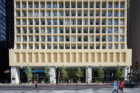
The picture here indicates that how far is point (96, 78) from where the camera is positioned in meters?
41.3

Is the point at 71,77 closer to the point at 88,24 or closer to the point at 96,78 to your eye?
the point at 96,78

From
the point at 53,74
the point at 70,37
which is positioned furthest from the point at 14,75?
the point at 70,37

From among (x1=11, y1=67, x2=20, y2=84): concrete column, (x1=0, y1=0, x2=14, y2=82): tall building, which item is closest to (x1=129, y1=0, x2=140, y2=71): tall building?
(x1=11, y1=67, x2=20, y2=84): concrete column

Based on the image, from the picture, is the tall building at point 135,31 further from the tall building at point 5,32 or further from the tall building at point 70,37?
the tall building at point 5,32

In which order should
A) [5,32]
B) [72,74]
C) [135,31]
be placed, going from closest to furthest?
[72,74] < [135,31] < [5,32]

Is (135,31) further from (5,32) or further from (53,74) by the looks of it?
(5,32)

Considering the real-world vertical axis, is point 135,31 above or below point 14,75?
above

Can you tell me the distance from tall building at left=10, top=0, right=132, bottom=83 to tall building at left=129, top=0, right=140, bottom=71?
18.1 meters

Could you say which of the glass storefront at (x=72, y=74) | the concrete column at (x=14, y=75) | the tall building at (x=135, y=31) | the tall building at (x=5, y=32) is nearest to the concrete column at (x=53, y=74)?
the glass storefront at (x=72, y=74)

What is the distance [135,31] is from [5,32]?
68711 millimetres

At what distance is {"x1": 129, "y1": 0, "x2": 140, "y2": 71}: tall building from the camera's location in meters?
53.4

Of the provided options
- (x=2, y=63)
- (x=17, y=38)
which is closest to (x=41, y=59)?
(x=17, y=38)

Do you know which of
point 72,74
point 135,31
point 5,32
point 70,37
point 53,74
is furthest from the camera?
point 5,32

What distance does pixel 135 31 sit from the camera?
184ft
